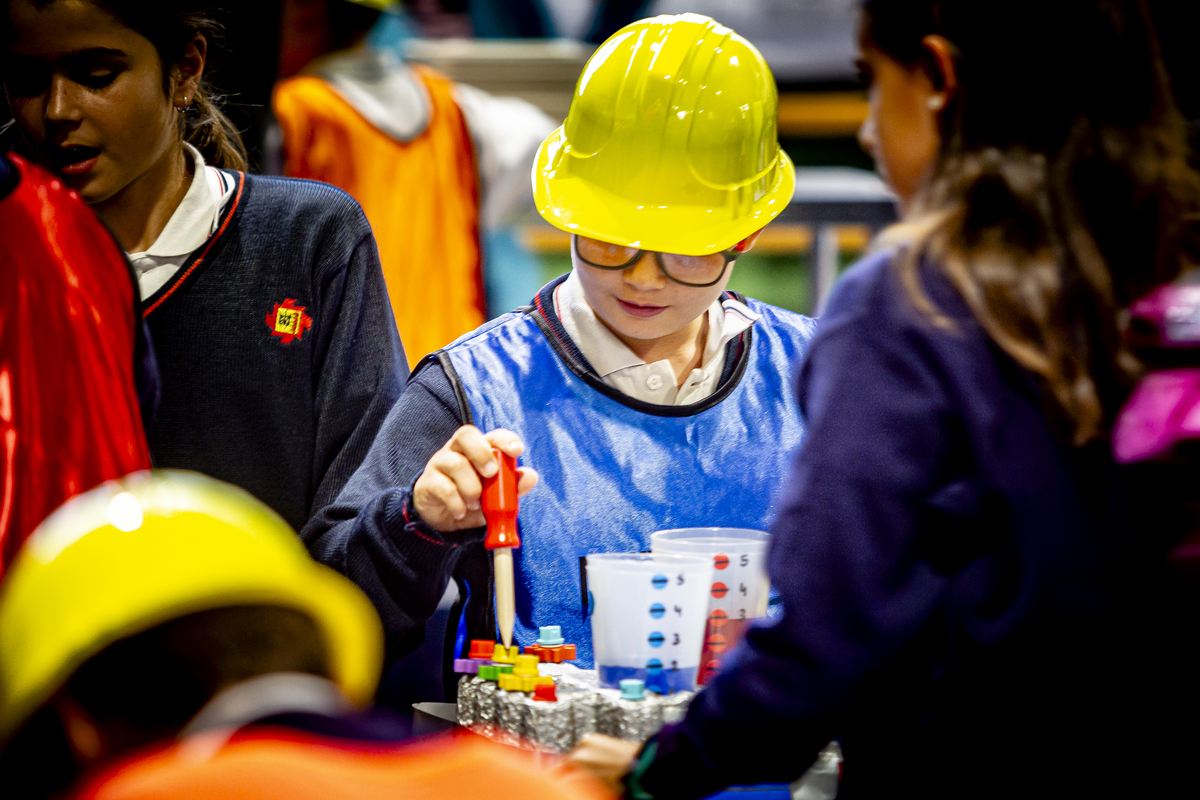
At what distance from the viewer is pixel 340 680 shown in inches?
36.9

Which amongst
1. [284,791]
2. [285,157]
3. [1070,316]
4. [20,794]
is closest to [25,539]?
[20,794]

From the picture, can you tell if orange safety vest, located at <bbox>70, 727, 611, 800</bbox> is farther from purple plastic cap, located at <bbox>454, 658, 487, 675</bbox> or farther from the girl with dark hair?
the girl with dark hair

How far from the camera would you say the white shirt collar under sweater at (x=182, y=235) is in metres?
2.01

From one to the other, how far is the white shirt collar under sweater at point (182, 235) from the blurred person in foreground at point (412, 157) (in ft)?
5.33

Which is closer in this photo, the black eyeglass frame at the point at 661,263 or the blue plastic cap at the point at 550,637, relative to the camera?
the blue plastic cap at the point at 550,637

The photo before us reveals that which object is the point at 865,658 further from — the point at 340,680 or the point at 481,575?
the point at 481,575

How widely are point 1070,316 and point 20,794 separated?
1.00 m

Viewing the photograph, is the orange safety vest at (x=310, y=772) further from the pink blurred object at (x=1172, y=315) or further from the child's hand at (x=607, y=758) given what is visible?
the pink blurred object at (x=1172, y=315)

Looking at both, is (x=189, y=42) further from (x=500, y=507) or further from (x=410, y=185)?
(x=410, y=185)

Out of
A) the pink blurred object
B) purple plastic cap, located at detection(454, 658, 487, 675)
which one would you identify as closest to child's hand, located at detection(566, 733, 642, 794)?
purple plastic cap, located at detection(454, 658, 487, 675)

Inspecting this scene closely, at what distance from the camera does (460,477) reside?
154cm

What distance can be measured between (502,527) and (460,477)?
86 millimetres

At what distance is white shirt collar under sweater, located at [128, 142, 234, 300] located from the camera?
2006mm

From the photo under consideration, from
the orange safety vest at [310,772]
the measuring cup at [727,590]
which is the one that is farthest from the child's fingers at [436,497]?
the orange safety vest at [310,772]
